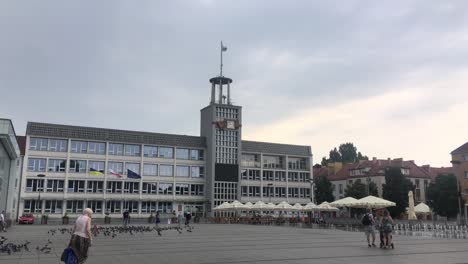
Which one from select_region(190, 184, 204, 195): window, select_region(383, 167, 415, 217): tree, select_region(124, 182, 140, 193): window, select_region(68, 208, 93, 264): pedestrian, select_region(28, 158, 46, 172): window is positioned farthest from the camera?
select_region(190, 184, 204, 195): window

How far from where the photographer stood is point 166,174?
248ft

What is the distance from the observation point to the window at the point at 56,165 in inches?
2653

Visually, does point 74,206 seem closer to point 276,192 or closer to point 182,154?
point 182,154

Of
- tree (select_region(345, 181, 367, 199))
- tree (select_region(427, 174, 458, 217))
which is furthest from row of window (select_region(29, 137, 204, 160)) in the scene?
tree (select_region(427, 174, 458, 217))

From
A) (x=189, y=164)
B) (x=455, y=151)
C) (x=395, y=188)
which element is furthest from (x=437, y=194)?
(x=189, y=164)

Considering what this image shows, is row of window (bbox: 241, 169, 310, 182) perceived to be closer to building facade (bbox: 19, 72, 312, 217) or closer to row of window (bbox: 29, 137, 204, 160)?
building facade (bbox: 19, 72, 312, 217)

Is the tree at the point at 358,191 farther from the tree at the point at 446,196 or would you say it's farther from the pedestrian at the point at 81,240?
the pedestrian at the point at 81,240

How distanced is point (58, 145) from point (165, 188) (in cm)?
1763

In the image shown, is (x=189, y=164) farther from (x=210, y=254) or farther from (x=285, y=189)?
(x=210, y=254)

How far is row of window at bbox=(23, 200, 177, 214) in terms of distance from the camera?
213ft

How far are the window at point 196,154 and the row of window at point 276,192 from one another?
30.7 feet

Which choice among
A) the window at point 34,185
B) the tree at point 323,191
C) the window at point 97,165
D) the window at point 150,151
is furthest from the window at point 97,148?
the tree at point 323,191

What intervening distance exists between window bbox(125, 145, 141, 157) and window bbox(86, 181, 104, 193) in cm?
623

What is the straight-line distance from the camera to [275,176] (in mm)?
85000
